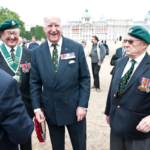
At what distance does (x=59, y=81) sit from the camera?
2.13m

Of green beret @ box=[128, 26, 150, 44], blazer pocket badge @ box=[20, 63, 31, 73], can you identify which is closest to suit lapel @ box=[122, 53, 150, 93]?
green beret @ box=[128, 26, 150, 44]

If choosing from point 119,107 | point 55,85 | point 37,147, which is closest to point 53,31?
point 55,85

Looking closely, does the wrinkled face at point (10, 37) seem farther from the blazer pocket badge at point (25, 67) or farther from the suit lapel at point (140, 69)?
the suit lapel at point (140, 69)

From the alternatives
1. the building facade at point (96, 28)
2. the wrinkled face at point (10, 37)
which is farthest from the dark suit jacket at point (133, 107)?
the building facade at point (96, 28)

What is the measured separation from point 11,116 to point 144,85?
1.43 metres

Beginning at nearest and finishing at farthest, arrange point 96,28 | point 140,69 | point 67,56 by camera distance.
Result: point 140,69
point 67,56
point 96,28

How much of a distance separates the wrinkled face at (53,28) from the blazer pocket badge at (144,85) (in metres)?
1.25

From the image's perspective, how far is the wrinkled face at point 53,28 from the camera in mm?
2049

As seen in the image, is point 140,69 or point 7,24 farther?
point 7,24

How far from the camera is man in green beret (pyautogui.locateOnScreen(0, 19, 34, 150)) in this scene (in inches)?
95.2

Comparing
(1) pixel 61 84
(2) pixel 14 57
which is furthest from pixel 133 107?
(2) pixel 14 57

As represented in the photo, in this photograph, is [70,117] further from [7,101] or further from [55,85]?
[7,101]

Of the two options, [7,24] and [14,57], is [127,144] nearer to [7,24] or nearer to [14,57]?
[14,57]

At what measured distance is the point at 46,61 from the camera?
2.18 metres
